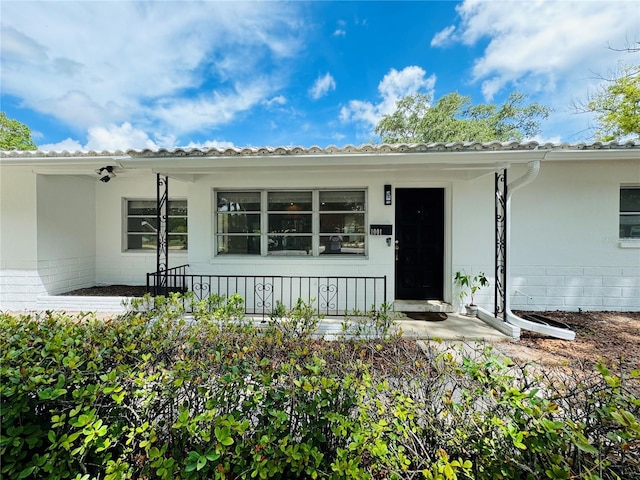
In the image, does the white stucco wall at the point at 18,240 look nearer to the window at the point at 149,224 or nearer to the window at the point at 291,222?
the window at the point at 149,224

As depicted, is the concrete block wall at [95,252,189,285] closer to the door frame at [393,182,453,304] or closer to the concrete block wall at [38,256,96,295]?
the concrete block wall at [38,256,96,295]

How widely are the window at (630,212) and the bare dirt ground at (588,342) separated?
1.69m

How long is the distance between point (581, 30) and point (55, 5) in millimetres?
10993

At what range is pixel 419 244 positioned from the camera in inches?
250

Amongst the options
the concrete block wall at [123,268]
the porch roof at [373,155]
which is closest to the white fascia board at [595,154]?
the porch roof at [373,155]

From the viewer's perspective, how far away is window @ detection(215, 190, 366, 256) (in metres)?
6.11

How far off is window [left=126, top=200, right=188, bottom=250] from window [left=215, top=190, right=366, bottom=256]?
5.85ft

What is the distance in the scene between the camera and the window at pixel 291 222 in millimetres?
6113

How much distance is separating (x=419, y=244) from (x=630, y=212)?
4.35 meters

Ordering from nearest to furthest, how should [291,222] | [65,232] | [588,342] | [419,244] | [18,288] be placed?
1. [588,342]
2. [18,288]
3. [291,222]
4. [419,244]
5. [65,232]

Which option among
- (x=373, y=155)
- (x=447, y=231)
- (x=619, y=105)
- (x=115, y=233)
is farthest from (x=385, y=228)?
(x=619, y=105)

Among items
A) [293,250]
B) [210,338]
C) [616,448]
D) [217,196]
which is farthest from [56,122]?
[616,448]

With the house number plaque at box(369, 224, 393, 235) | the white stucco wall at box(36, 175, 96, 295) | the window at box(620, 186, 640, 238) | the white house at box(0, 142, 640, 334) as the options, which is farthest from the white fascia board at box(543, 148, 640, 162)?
the white stucco wall at box(36, 175, 96, 295)

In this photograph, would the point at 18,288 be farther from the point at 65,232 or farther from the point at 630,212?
the point at 630,212
